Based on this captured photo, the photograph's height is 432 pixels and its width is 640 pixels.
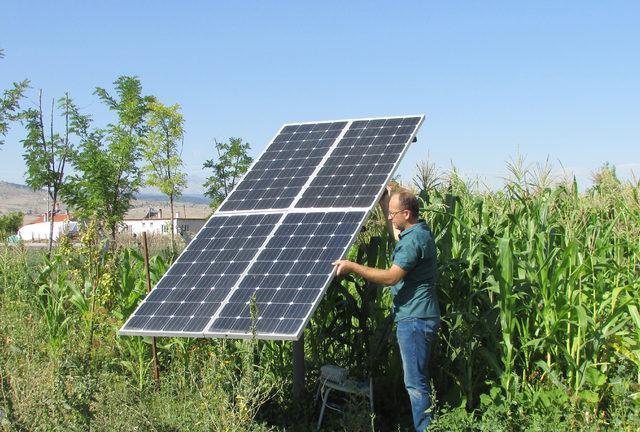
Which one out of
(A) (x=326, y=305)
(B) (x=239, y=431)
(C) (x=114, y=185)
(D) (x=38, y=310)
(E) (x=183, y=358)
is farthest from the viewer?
(C) (x=114, y=185)

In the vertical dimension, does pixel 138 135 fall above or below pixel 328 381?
above

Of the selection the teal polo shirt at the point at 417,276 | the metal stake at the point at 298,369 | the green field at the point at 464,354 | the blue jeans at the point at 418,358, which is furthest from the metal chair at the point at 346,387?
the teal polo shirt at the point at 417,276

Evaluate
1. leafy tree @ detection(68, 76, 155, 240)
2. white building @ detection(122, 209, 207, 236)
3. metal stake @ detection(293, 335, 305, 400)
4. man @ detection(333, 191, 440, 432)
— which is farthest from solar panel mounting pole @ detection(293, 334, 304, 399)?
leafy tree @ detection(68, 76, 155, 240)

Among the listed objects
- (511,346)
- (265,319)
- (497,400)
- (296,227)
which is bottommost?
(497,400)

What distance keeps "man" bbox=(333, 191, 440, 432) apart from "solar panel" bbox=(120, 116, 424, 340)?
0.51m

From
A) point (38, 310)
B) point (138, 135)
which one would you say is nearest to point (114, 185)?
point (138, 135)

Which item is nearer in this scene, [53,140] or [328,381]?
[328,381]

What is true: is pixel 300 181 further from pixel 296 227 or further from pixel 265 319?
pixel 265 319

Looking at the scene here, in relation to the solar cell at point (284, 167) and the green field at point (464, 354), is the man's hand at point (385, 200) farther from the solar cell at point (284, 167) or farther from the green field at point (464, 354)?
the solar cell at point (284, 167)

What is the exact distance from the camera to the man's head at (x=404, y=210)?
6.29 meters

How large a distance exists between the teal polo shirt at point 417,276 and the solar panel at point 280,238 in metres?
0.55

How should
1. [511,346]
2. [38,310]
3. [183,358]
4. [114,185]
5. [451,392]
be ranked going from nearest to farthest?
1. [511,346]
2. [451,392]
3. [183,358]
4. [38,310]
5. [114,185]

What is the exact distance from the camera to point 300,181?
313 inches

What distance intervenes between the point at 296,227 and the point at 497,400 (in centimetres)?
257
